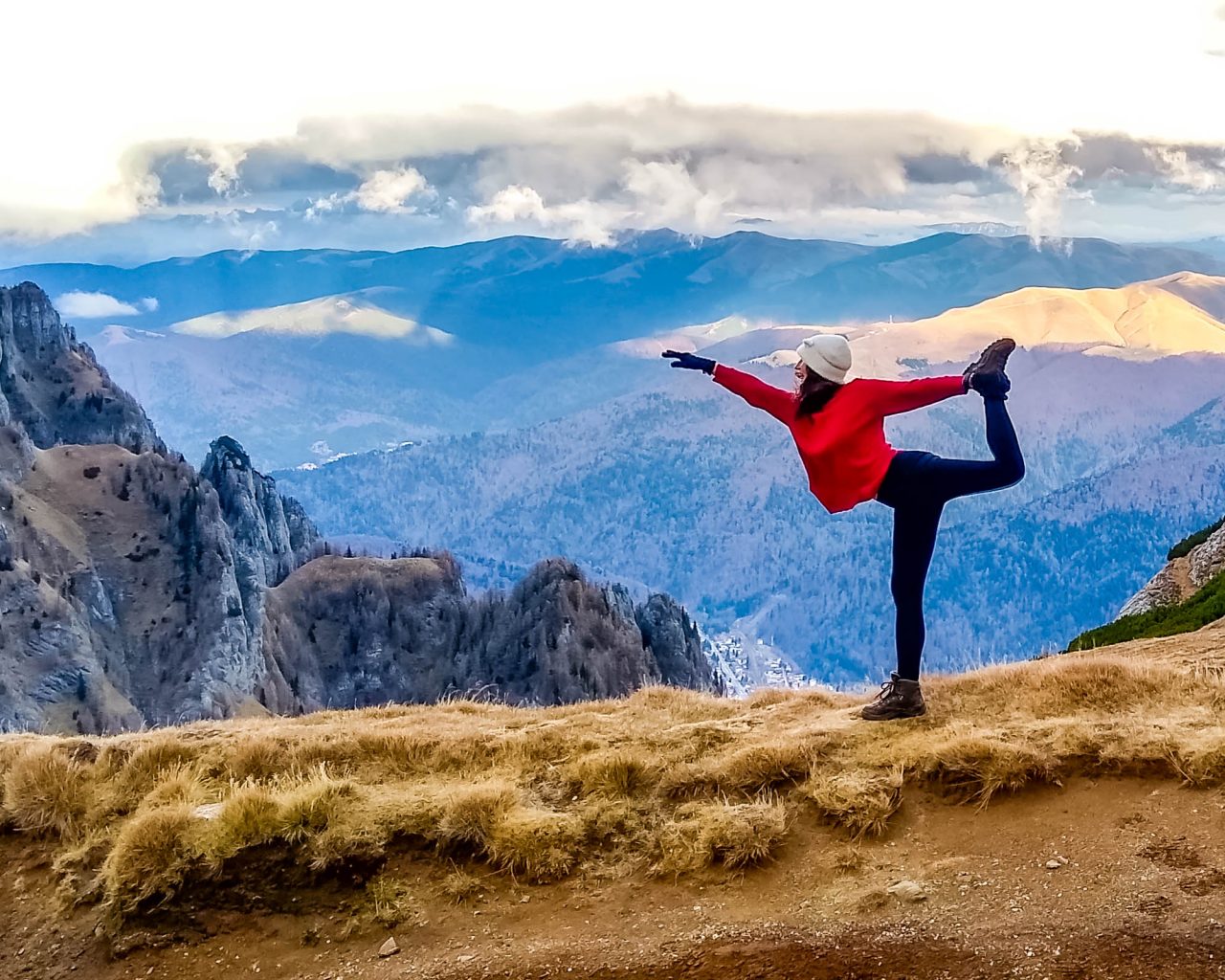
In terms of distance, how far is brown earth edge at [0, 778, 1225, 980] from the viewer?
919cm

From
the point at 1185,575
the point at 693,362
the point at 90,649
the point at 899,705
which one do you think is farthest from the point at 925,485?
the point at 90,649

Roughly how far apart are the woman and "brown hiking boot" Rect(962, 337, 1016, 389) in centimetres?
1

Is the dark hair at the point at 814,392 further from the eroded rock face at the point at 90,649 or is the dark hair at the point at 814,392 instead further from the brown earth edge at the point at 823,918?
the eroded rock face at the point at 90,649

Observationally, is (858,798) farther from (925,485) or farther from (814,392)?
(814,392)

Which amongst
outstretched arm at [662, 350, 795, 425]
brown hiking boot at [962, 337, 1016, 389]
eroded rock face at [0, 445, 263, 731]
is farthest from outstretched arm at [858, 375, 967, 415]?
eroded rock face at [0, 445, 263, 731]

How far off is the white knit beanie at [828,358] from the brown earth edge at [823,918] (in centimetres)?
456

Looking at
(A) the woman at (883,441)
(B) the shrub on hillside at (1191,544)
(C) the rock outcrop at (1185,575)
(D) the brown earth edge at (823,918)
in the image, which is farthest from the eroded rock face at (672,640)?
(D) the brown earth edge at (823,918)

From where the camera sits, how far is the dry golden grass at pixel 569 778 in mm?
11562

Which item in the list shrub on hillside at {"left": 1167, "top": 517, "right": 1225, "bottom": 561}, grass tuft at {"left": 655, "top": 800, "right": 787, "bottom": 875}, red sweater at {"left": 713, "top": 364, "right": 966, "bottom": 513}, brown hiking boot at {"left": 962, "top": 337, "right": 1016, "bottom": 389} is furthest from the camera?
shrub on hillside at {"left": 1167, "top": 517, "right": 1225, "bottom": 561}

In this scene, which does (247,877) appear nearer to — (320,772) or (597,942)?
(320,772)

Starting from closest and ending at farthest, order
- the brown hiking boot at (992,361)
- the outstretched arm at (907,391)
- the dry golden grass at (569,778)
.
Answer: the dry golden grass at (569,778), the brown hiking boot at (992,361), the outstretched arm at (907,391)

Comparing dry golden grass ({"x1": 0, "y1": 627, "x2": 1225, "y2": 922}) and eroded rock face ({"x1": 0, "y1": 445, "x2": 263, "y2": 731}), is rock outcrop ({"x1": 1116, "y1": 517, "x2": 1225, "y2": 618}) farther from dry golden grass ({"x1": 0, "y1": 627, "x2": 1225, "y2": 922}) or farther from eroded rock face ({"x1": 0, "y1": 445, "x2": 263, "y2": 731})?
eroded rock face ({"x1": 0, "y1": 445, "x2": 263, "y2": 731})

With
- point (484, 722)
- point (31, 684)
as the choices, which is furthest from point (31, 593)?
point (484, 722)

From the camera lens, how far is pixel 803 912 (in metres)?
10.2
